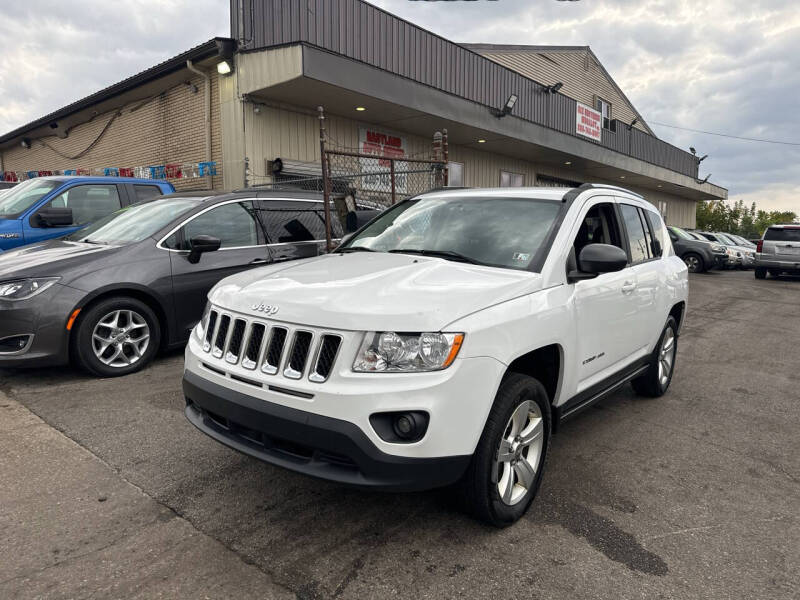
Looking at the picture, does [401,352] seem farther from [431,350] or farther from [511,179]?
[511,179]

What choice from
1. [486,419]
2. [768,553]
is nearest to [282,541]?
[486,419]

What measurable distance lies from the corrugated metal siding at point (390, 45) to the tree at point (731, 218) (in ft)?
141

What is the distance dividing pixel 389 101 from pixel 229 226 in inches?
237

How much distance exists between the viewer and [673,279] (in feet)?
15.5

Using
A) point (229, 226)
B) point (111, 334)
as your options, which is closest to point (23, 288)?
point (111, 334)

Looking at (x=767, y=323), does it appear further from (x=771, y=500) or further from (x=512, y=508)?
(x=512, y=508)

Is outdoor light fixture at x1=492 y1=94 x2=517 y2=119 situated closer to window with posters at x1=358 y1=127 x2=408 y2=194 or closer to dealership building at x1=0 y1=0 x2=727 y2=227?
dealership building at x1=0 y1=0 x2=727 y2=227

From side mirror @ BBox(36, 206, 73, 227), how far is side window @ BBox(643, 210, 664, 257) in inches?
247

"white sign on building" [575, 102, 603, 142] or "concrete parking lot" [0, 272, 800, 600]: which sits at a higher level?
"white sign on building" [575, 102, 603, 142]

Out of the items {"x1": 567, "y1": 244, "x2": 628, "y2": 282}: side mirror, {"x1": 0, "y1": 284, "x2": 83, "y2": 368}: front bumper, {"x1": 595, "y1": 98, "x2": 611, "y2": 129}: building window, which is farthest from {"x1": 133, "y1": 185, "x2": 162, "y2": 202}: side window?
{"x1": 595, "y1": 98, "x2": 611, "y2": 129}: building window

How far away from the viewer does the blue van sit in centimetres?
654

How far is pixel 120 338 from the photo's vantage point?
5.00 meters

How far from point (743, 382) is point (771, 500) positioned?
2.82 metres

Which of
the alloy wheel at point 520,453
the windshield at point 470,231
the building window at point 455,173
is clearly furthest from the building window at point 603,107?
the alloy wheel at point 520,453
